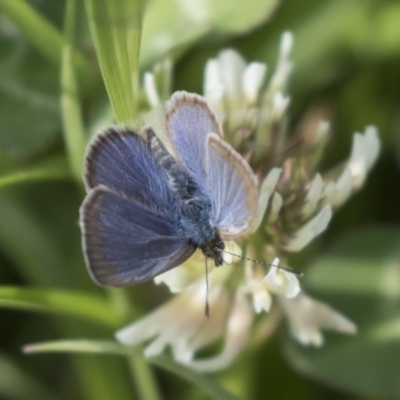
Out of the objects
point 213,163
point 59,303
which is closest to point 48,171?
point 59,303

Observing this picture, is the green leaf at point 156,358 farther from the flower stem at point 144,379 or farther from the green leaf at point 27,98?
the green leaf at point 27,98

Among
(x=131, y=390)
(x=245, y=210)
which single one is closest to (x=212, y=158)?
(x=245, y=210)

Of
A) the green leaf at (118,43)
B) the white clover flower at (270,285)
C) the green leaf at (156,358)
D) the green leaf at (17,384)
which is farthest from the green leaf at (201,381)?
the green leaf at (17,384)

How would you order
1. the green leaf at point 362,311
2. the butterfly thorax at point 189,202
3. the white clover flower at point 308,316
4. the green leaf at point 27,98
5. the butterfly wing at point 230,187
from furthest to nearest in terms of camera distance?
the green leaf at point 27,98 < the green leaf at point 362,311 < the white clover flower at point 308,316 < the butterfly thorax at point 189,202 < the butterfly wing at point 230,187

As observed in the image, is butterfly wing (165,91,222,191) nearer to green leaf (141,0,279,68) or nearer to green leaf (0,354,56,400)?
green leaf (141,0,279,68)

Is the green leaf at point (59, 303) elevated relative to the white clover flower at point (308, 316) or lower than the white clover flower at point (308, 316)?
elevated

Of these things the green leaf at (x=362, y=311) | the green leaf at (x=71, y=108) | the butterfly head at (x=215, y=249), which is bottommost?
the green leaf at (x=362, y=311)

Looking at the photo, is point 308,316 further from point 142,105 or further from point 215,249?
point 142,105

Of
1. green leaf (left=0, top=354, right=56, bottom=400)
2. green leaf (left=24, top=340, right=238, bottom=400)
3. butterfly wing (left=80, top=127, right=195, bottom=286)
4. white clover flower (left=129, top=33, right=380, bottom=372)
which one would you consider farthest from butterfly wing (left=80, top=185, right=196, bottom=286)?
green leaf (left=0, top=354, right=56, bottom=400)
